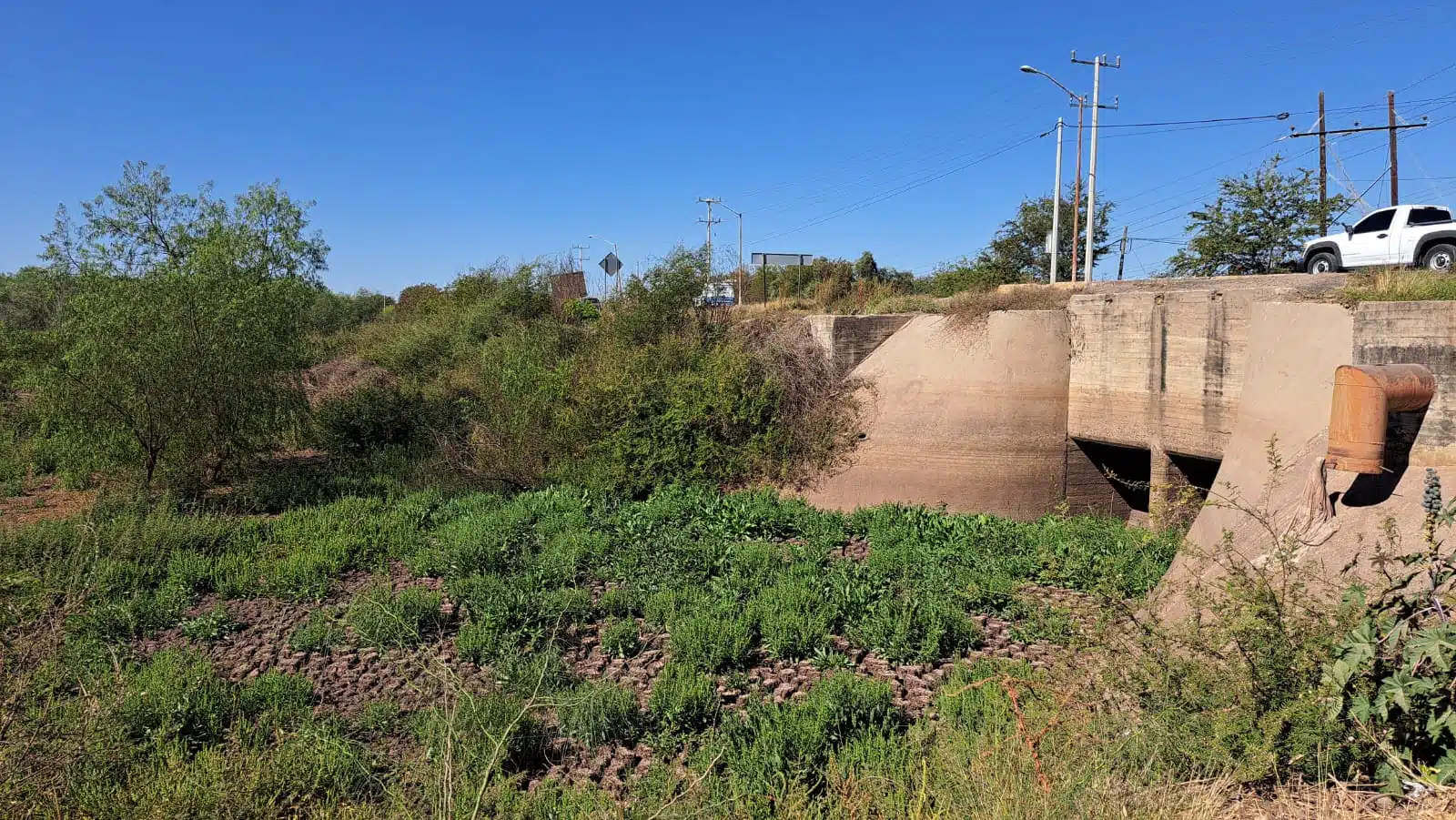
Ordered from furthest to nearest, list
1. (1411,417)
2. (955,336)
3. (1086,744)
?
(955,336)
(1411,417)
(1086,744)

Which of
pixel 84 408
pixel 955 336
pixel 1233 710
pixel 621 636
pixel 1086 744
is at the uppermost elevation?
pixel 955 336

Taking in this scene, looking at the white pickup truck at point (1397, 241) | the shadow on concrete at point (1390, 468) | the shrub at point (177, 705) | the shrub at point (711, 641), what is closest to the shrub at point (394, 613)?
the shrub at point (177, 705)

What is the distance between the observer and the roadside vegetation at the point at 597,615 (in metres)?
3.86

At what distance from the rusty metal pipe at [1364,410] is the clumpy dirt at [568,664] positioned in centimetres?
229

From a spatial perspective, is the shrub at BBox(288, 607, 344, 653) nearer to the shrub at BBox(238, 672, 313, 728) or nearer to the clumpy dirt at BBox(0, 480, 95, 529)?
the shrub at BBox(238, 672, 313, 728)

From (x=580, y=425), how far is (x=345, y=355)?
1322 centimetres

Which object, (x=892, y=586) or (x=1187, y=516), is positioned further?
(x=1187, y=516)

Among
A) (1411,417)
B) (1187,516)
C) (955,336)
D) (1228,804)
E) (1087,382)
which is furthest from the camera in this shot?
(955,336)

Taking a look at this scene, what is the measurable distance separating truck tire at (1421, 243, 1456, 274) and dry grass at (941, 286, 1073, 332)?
17.6ft

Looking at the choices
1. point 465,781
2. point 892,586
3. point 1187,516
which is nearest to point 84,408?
point 465,781

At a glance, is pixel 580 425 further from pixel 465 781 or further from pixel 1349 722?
pixel 1349 722

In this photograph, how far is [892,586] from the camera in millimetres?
8297

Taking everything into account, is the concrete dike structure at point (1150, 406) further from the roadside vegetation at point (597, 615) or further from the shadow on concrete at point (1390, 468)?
the roadside vegetation at point (597, 615)

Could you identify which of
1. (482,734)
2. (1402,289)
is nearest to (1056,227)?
(1402,289)
